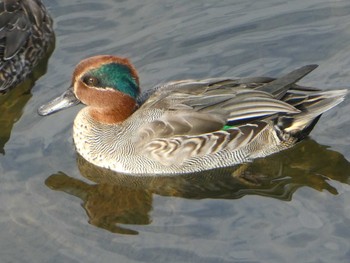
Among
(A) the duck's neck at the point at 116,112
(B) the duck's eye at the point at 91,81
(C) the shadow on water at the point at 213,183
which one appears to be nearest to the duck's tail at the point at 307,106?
(C) the shadow on water at the point at 213,183

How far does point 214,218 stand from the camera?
9.39 m

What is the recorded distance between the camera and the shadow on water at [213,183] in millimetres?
9773

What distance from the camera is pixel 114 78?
33.2 feet

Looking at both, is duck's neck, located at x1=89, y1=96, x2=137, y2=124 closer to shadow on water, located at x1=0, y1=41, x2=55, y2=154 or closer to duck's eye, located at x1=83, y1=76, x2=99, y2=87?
duck's eye, located at x1=83, y1=76, x2=99, y2=87

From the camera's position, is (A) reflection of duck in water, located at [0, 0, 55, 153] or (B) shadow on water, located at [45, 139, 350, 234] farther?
(A) reflection of duck in water, located at [0, 0, 55, 153]

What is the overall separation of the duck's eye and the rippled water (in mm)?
842

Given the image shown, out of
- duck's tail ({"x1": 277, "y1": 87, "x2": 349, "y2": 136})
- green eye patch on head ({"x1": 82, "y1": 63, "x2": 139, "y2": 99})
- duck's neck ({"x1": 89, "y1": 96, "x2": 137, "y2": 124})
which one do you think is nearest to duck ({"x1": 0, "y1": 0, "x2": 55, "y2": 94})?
duck's neck ({"x1": 89, "y1": 96, "x2": 137, "y2": 124})

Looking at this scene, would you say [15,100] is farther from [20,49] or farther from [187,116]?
[187,116]

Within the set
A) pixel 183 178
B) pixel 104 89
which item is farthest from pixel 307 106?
pixel 104 89

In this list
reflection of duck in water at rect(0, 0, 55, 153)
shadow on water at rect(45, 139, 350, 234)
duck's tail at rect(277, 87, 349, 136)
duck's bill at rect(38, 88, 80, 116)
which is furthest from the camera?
reflection of duck in water at rect(0, 0, 55, 153)

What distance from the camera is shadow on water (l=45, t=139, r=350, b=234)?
32.1 feet

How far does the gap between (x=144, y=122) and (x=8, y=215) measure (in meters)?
1.58

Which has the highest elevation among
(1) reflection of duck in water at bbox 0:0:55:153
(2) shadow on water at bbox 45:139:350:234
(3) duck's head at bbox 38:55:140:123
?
(3) duck's head at bbox 38:55:140:123

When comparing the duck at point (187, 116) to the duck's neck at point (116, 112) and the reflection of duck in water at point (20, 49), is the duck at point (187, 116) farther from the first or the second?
the reflection of duck in water at point (20, 49)
